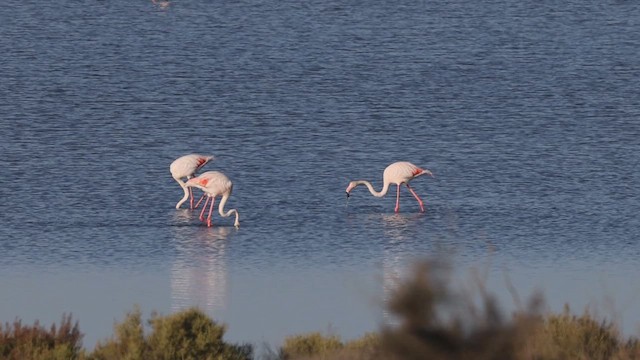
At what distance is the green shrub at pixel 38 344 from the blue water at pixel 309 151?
1967 mm

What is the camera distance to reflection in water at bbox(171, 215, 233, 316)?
15.8 meters

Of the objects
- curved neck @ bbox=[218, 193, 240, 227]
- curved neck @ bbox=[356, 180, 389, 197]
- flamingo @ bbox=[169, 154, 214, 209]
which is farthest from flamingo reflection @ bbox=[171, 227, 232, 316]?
curved neck @ bbox=[356, 180, 389, 197]

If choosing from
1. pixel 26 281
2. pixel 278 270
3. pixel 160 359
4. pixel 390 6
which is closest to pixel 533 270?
pixel 278 270

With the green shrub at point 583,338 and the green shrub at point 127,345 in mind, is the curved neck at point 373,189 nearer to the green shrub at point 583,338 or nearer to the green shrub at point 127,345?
the green shrub at point 583,338

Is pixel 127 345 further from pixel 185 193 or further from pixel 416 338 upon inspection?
pixel 185 193

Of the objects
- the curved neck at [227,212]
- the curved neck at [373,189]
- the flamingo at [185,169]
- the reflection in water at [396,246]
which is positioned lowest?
the reflection in water at [396,246]

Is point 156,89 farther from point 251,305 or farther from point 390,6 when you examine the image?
point 251,305

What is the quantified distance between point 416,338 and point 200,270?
A: 8.54 m

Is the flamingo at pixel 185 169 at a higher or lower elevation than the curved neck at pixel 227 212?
higher

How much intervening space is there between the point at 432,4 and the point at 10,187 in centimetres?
2024

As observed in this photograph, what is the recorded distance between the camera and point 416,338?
30.3 feet

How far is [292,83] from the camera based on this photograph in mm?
30781

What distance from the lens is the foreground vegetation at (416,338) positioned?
362 inches

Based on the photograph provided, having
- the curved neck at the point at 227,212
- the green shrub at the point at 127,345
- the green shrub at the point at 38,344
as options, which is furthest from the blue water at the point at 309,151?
the green shrub at the point at 127,345
